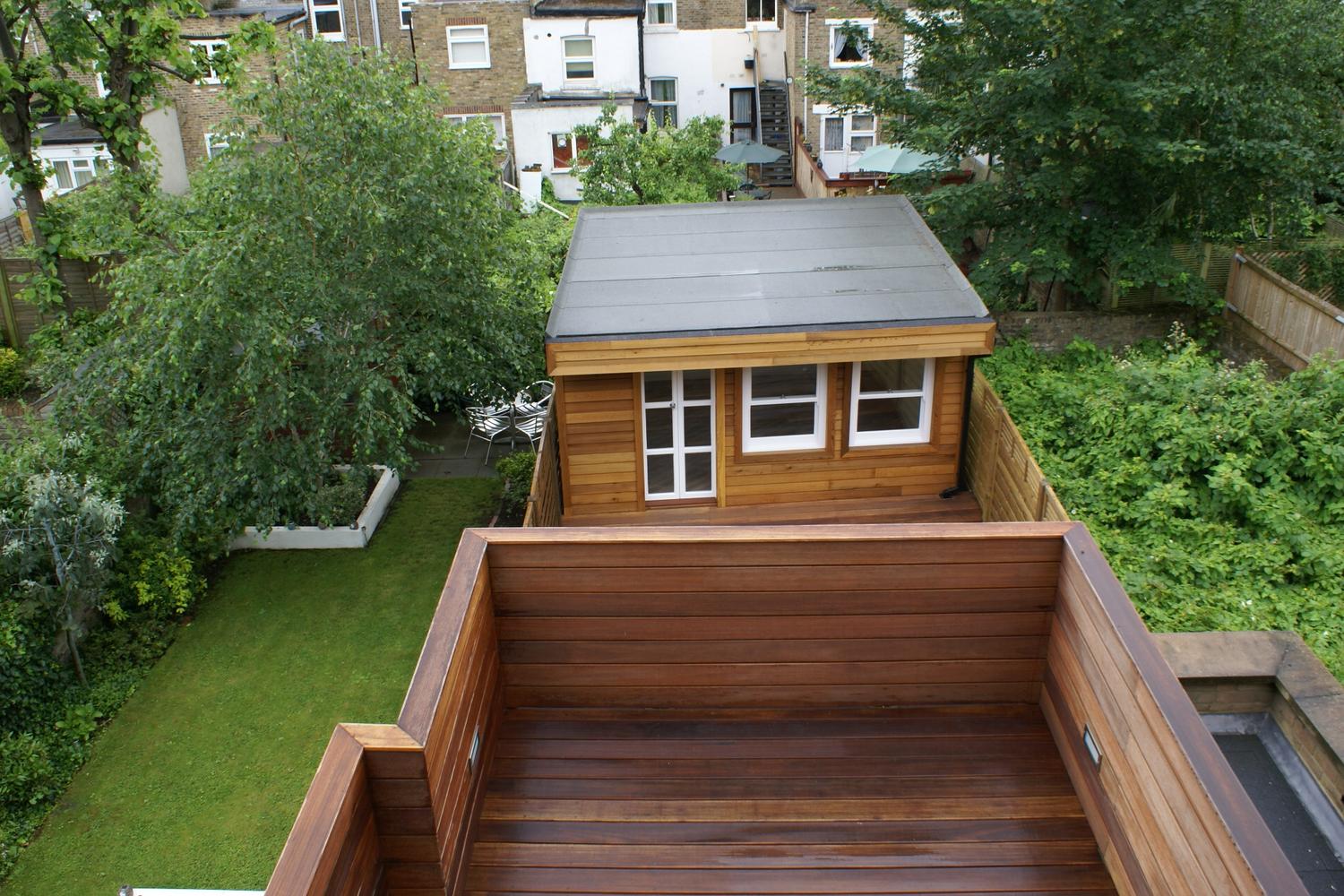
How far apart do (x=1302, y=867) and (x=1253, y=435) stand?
427 cm

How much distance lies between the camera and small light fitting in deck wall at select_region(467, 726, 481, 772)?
4.59 metres

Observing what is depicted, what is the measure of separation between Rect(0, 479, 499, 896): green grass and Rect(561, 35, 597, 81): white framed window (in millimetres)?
16709

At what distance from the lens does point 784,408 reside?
970 cm

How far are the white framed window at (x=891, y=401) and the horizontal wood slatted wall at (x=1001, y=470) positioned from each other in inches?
21.9

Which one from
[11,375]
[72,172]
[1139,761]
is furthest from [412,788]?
[72,172]

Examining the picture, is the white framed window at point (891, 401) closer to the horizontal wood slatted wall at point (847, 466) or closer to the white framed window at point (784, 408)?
the horizontal wood slatted wall at point (847, 466)

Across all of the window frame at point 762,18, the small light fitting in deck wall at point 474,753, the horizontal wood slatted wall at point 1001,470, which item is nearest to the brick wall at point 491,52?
the window frame at point 762,18

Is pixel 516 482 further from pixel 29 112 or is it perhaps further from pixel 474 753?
pixel 29 112

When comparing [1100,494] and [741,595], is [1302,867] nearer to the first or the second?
[1100,494]

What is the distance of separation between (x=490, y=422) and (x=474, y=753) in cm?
915

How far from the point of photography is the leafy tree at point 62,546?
8922 mm

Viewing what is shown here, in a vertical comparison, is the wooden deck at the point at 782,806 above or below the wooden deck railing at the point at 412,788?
below

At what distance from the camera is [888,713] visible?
5352 mm

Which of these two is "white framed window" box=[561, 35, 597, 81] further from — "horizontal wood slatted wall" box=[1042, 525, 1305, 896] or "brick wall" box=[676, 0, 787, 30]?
"horizontal wood slatted wall" box=[1042, 525, 1305, 896]
